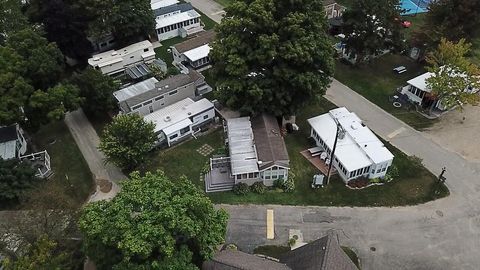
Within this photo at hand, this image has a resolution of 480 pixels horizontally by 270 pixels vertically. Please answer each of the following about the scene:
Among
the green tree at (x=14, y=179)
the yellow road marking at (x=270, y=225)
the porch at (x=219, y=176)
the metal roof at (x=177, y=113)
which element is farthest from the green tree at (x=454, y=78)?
the green tree at (x=14, y=179)

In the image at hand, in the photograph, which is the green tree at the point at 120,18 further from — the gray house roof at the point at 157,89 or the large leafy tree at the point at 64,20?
the gray house roof at the point at 157,89

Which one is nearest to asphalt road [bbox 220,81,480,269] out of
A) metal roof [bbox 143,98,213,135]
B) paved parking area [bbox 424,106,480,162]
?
paved parking area [bbox 424,106,480,162]

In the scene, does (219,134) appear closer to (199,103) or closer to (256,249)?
(199,103)

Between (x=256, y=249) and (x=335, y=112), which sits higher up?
(x=335, y=112)

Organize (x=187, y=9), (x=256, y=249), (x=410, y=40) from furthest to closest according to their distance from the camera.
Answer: (x=187, y=9) < (x=410, y=40) < (x=256, y=249)

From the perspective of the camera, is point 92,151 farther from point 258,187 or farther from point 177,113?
point 258,187

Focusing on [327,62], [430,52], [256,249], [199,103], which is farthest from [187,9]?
[256,249]

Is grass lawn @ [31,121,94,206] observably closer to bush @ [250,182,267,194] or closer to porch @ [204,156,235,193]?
porch @ [204,156,235,193]
